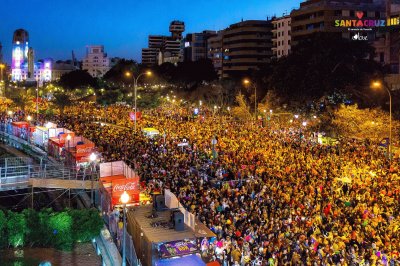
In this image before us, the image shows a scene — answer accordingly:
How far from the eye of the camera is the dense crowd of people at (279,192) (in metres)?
15.4

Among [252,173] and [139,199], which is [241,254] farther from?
[252,173]

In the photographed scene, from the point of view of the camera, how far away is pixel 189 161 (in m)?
27.3

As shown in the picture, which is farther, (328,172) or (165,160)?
(165,160)

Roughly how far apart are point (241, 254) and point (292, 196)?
6.26m

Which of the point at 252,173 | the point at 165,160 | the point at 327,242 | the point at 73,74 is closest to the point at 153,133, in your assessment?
the point at 165,160

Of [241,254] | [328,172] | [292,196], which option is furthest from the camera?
[328,172]

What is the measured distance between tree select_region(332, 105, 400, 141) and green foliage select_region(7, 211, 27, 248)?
25.6 metres

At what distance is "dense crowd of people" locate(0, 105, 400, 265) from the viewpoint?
1540cm

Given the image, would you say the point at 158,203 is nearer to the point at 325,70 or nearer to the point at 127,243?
the point at 127,243

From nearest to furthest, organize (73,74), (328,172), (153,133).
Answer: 1. (328,172)
2. (153,133)
3. (73,74)

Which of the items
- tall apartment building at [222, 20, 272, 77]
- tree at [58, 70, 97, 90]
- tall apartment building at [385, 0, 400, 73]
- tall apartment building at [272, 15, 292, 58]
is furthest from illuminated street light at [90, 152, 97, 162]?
tree at [58, 70, 97, 90]

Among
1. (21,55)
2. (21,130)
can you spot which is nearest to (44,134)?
(21,130)

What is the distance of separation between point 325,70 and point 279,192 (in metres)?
23.2

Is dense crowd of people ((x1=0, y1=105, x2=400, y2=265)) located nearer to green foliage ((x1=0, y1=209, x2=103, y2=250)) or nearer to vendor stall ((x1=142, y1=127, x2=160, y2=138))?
vendor stall ((x1=142, y1=127, x2=160, y2=138))
